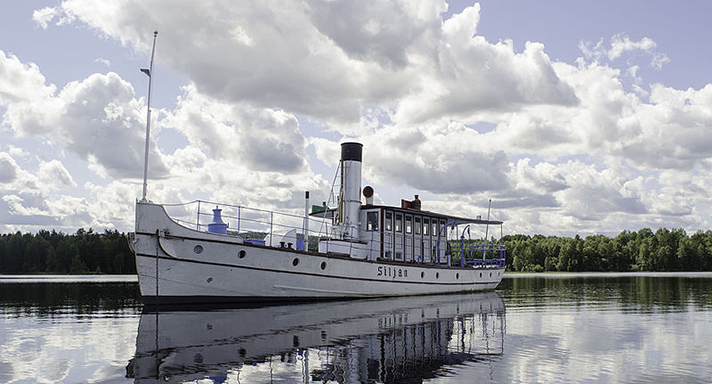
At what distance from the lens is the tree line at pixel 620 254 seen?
125 metres

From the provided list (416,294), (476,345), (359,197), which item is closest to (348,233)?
(359,197)

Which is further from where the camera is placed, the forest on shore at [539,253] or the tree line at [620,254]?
the tree line at [620,254]

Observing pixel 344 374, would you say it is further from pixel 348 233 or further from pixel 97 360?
pixel 348 233

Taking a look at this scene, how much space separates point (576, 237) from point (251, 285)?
5195 inches

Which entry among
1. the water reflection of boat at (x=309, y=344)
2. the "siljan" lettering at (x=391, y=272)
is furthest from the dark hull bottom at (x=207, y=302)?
the "siljan" lettering at (x=391, y=272)

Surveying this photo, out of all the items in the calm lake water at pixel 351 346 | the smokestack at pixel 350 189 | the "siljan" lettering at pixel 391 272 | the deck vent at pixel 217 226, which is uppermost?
the smokestack at pixel 350 189

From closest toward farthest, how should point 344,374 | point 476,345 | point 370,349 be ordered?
point 344,374
point 370,349
point 476,345

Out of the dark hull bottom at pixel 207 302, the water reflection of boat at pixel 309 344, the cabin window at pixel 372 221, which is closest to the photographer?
the water reflection of boat at pixel 309 344

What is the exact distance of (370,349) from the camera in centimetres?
1329

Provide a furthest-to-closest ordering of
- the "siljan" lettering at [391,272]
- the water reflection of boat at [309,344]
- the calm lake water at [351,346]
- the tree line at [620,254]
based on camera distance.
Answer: the tree line at [620,254], the "siljan" lettering at [391,272], the water reflection of boat at [309,344], the calm lake water at [351,346]

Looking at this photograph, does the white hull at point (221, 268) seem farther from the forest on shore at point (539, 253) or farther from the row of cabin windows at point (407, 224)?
the forest on shore at point (539, 253)

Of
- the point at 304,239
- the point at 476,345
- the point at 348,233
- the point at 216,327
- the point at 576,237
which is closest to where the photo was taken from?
the point at 476,345

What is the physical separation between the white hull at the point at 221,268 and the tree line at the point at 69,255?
8017 cm

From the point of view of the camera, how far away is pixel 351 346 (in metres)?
13.7
